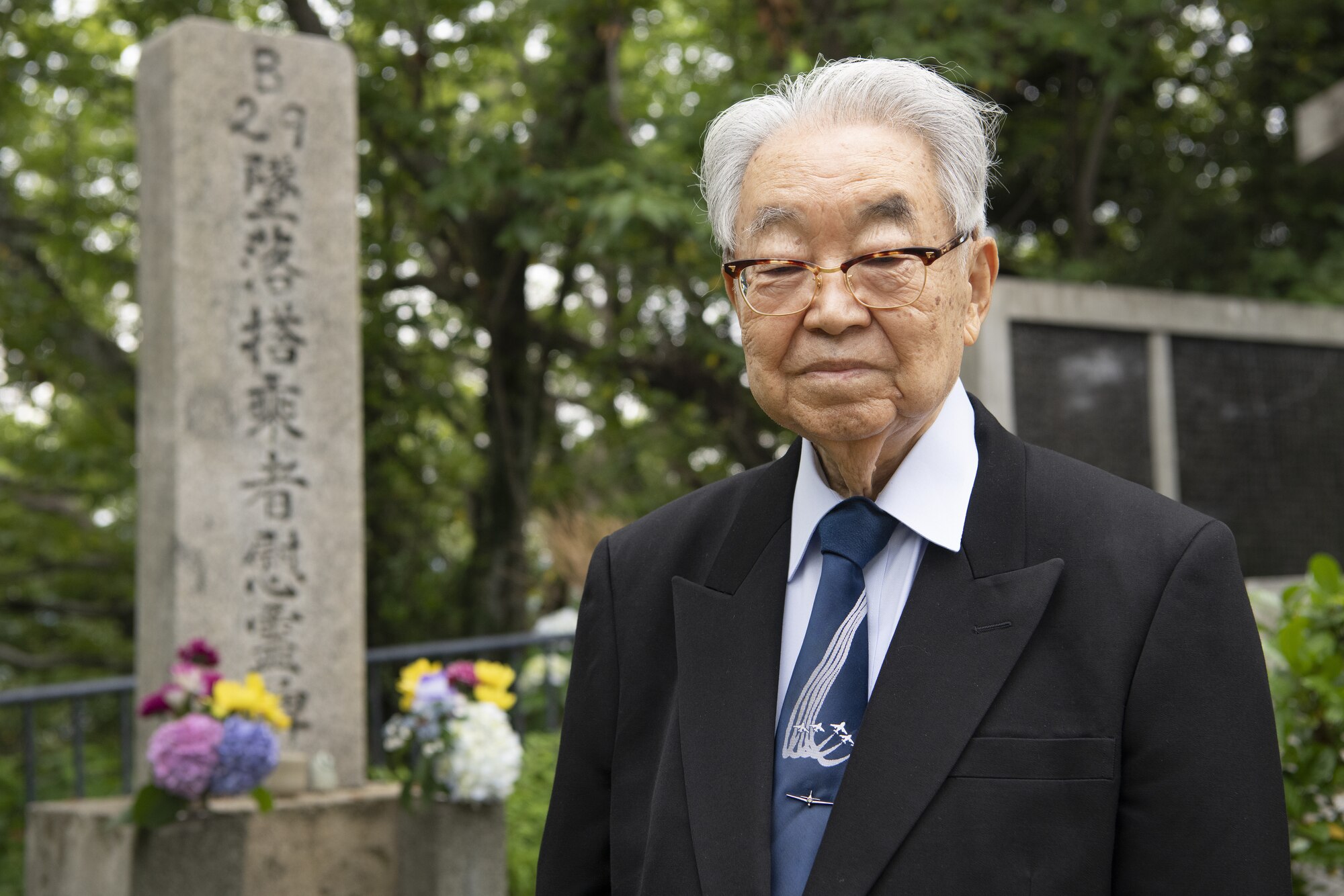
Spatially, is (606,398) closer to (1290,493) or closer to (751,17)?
(751,17)

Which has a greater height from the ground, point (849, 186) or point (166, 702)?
Result: point (849, 186)

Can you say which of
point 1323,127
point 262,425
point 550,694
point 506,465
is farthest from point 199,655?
point 506,465

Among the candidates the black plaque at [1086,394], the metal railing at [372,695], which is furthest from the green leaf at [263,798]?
the black plaque at [1086,394]

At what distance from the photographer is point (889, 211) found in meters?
1.43

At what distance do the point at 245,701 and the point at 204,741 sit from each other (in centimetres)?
21

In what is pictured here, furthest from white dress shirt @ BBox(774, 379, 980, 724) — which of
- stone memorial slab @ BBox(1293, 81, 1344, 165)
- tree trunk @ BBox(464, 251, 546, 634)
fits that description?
tree trunk @ BBox(464, 251, 546, 634)

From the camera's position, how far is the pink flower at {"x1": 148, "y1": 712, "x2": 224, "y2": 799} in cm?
412

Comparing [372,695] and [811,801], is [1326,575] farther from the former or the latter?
[372,695]

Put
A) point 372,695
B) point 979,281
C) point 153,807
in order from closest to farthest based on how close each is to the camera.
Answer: point 979,281 → point 153,807 → point 372,695

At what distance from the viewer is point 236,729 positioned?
4.23 meters

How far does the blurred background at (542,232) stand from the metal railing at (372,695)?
2.12 feet

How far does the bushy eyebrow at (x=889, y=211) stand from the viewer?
4.69 feet

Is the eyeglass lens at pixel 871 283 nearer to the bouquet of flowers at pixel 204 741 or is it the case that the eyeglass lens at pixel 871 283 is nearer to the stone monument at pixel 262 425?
the bouquet of flowers at pixel 204 741

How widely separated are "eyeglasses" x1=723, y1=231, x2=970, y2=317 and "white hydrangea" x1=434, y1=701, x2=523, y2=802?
10.5 ft
